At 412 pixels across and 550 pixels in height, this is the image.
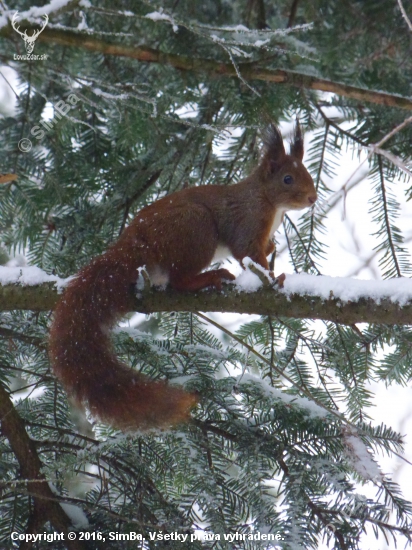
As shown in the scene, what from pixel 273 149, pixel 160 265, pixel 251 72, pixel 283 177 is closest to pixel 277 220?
pixel 283 177

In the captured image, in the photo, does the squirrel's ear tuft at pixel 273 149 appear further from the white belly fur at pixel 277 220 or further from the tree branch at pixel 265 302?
the tree branch at pixel 265 302

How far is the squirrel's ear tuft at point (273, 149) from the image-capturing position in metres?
2.40

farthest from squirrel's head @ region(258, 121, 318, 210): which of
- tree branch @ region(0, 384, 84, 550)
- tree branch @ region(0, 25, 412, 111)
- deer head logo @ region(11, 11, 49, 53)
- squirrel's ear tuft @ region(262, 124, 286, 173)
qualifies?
tree branch @ region(0, 384, 84, 550)

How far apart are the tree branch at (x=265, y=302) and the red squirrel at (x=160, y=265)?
6 centimetres

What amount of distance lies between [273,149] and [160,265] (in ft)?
2.71

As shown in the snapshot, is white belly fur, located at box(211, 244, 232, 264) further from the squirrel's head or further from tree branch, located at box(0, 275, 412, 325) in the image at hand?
tree branch, located at box(0, 275, 412, 325)

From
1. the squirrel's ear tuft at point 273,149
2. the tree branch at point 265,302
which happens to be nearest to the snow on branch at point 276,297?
the tree branch at point 265,302

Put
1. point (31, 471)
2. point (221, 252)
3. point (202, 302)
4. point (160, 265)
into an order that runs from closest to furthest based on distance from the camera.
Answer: point (31, 471)
point (202, 302)
point (160, 265)
point (221, 252)

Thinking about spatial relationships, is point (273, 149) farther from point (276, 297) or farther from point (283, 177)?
point (276, 297)

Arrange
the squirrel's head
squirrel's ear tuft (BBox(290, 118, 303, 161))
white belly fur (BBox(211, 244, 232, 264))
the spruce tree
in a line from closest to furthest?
the spruce tree → white belly fur (BBox(211, 244, 232, 264)) → the squirrel's head → squirrel's ear tuft (BBox(290, 118, 303, 161))

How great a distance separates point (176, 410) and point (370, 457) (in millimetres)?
449

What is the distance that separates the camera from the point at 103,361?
5.25ft

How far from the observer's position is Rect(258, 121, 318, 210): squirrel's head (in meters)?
2.35

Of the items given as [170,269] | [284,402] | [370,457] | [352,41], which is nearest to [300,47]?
[352,41]
